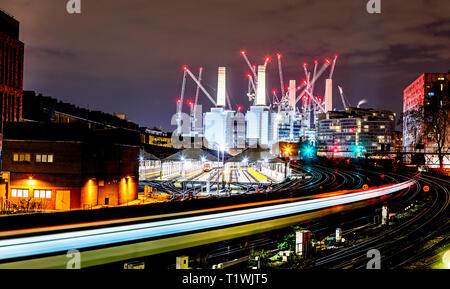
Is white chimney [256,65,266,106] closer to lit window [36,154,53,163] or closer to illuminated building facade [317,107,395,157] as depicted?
illuminated building facade [317,107,395,157]

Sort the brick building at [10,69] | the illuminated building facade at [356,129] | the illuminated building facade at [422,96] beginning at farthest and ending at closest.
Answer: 1. the illuminated building facade at [356,129]
2. the illuminated building facade at [422,96]
3. the brick building at [10,69]

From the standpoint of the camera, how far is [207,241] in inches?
315

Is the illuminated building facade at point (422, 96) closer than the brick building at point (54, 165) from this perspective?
No

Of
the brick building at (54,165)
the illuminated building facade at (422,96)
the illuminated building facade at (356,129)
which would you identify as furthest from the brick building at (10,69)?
the illuminated building facade at (356,129)

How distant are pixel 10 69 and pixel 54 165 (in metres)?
18.3

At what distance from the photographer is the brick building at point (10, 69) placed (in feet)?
111

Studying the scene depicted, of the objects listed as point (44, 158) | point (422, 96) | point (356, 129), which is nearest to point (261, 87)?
point (356, 129)

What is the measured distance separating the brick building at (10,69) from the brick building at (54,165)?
1366 cm

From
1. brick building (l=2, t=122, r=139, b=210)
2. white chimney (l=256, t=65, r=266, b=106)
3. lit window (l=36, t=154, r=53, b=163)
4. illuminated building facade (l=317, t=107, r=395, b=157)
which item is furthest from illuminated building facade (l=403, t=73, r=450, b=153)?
white chimney (l=256, t=65, r=266, b=106)

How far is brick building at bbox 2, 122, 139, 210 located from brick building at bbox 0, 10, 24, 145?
13659 mm

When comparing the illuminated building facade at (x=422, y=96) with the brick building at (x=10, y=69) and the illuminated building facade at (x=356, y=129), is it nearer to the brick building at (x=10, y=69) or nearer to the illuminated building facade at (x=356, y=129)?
the illuminated building facade at (x=356, y=129)
